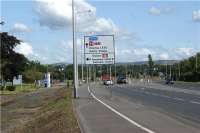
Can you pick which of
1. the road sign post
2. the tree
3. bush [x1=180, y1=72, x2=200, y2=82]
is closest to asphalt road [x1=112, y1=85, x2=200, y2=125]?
the road sign post

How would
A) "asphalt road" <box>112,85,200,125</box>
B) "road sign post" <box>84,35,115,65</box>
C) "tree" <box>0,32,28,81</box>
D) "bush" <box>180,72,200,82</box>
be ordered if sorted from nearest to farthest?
1. "asphalt road" <box>112,85,200,125</box>
2. "road sign post" <box>84,35,115,65</box>
3. "tree" <box>0,32,28,81</box>
4. "bush" <box>180,72,200,82</box>

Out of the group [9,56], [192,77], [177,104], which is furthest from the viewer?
[192,77]

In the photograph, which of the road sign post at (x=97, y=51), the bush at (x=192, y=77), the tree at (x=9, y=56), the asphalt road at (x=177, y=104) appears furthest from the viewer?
the bush at (x=192, y=77)

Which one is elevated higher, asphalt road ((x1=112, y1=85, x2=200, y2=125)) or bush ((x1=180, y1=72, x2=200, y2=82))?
bush ((x1=180, y1=72, x2=200, y2=82))

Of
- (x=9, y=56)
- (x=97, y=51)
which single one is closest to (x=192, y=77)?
(x=9, y=56)

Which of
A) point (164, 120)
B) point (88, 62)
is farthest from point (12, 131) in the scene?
point (88, 62)

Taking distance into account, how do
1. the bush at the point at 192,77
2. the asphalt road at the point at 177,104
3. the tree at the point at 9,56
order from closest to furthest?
the asphalt road at the point at 177,104, the tree at the point at 9,56, the bush at the point at 192,77

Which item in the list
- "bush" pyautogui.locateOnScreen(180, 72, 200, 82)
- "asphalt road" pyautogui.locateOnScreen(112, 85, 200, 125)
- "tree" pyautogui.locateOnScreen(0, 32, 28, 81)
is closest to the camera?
"asphalt road" pyautogui.locateOnScreen(112, 85, 200, 125)

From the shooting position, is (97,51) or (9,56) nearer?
(97,51)

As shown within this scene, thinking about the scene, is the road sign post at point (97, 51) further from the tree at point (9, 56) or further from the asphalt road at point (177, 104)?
the tree at point (9, 56)

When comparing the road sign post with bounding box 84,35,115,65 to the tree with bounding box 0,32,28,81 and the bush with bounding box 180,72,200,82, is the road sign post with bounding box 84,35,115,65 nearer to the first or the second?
the tree with bounding box 0,32,28,81

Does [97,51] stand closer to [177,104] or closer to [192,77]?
[177,104]

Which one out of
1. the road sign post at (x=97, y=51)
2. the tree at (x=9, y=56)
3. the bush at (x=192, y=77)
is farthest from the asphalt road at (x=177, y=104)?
the bush at (x=192, y=77)

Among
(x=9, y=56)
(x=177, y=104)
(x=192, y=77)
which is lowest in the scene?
(x=177, y=104)
